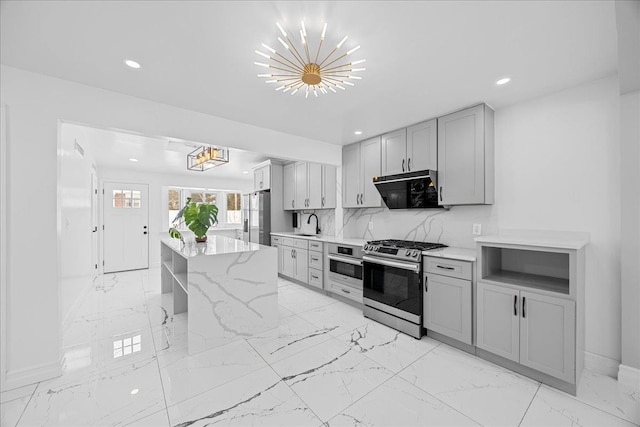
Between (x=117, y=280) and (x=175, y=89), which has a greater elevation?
(x=175, y=89)

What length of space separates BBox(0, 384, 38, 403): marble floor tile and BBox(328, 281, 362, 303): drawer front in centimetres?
301

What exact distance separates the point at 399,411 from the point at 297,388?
714mm

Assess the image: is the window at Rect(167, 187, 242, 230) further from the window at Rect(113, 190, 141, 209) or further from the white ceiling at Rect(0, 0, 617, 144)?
the white ceiling at Rect(0, 0, 617, 144)

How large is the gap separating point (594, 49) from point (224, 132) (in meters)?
3.20

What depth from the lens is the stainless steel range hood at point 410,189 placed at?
3053 millimetres

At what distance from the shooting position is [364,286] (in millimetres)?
3287

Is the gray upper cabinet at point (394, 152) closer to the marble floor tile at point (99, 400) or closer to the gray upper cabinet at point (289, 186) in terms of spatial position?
the gray upper cabinet at point (289, 186)

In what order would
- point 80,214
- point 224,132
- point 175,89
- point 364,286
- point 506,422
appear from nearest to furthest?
point 506,422 → point 175,89 → point 224,132 → point 364,286 → point 80,214

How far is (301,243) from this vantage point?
4523 millimetres

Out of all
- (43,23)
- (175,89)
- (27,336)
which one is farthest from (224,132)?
(27,336)

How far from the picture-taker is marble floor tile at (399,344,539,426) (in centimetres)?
171

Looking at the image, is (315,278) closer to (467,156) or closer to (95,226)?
(467,156)

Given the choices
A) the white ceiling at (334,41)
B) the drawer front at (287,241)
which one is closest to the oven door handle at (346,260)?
the drawer front at (287,241)

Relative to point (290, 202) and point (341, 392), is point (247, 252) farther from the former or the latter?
point (290, 202)
